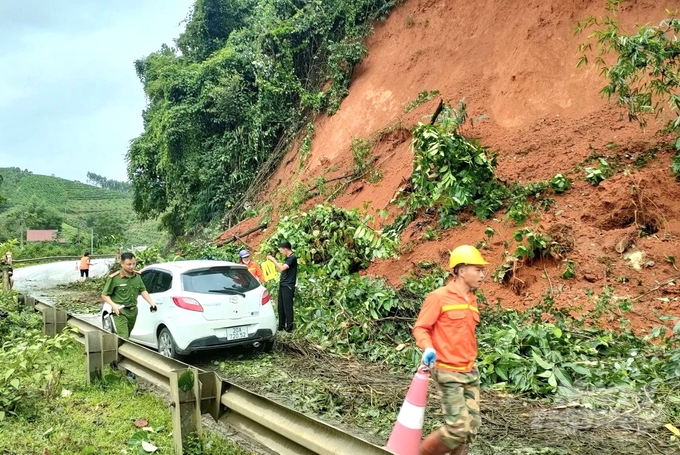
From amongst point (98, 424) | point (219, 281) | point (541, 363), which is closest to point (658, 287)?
point (541, 363)

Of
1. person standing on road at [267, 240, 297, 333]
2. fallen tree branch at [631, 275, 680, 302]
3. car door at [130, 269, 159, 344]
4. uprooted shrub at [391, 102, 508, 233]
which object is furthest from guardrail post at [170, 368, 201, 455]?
uprooted shrub at [391, 102, 508, 233]

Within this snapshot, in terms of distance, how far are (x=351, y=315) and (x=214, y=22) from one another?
22433mm

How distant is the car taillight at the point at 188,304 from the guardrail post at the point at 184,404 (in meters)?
3.35

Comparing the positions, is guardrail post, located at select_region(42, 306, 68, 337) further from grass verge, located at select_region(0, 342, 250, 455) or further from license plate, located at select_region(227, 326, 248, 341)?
license plate, located at select_region(227, 326, 248, 341)

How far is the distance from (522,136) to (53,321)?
10565 mm

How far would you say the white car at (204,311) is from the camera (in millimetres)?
7594

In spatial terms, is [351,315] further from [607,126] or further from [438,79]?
[438,79]

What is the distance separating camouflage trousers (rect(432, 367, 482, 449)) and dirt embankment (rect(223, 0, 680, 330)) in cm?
477

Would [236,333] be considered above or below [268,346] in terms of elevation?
above

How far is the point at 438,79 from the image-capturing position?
56.5 feet

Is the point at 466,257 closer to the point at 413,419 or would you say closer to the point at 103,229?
the point at 413,419

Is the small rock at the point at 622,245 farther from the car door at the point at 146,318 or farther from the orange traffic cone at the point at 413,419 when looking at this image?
the car door at the point at 146,318

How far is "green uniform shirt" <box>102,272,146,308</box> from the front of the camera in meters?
7.57

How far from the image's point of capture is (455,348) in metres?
4.02
